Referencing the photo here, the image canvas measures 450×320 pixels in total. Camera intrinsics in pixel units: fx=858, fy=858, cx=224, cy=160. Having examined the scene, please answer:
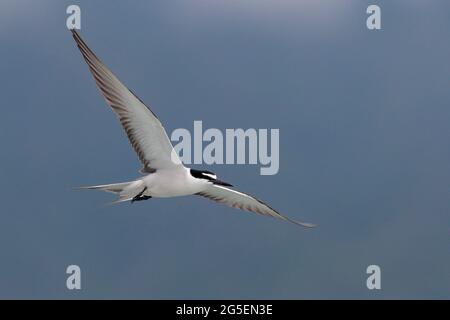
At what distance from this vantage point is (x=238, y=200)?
13320mm

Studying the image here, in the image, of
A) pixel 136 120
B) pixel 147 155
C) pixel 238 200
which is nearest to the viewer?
pixel 136 120

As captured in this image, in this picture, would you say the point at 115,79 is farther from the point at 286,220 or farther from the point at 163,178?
the point at 286,220

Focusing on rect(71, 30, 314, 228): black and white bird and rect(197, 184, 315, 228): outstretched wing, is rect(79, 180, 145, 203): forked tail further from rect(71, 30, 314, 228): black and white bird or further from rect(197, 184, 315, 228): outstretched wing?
rect(197, 184, 315, 228): outstretched wing

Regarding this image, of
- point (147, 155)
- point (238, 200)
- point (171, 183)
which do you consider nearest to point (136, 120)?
point (147, 155)

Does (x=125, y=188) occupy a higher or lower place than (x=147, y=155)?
lower

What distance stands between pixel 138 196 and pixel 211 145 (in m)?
1.60

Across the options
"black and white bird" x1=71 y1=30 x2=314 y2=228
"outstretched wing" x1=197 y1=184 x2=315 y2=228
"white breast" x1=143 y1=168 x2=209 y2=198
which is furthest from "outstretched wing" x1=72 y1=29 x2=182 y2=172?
"outstretched wing" x1=197 y1=184 x2=315 y2=228

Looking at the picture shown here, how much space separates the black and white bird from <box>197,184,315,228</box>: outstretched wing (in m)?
0.02

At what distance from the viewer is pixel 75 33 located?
10547mm

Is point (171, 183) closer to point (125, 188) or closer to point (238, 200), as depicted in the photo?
Result: point (125, 188)

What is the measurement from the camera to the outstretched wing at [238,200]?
512 inches

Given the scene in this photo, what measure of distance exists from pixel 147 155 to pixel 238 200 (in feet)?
6.58

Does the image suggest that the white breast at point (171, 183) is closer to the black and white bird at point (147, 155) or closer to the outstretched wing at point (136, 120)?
the black and white bird at point (147, 155)

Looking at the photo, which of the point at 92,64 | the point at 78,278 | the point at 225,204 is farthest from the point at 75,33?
the point at 78,278
